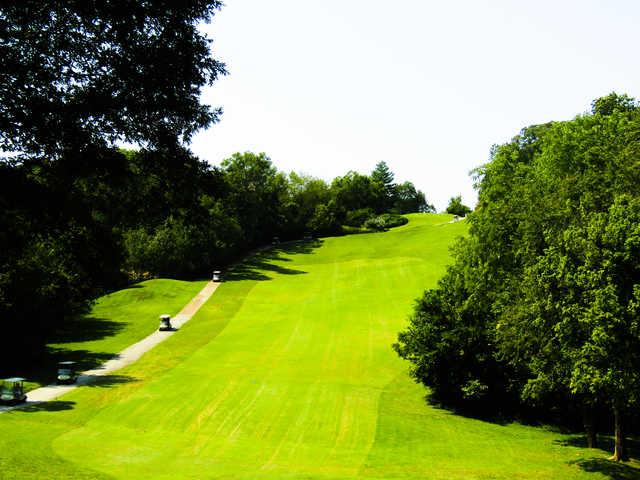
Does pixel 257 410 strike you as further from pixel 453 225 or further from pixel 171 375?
pixel 453 225

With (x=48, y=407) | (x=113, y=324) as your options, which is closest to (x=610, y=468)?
(x=48, y=407)

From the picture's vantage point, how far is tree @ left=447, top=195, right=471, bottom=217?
421ft

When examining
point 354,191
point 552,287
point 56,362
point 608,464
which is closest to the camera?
point 552,287

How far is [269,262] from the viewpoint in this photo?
287 feet

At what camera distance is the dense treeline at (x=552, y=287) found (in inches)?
749

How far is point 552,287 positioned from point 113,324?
41.4m

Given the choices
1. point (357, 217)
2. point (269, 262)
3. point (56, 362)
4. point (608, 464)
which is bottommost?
point (608, 464)

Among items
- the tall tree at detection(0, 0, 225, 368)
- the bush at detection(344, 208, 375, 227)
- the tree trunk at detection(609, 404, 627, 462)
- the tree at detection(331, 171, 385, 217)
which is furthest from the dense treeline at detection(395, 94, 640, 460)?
the tree at detection(331, 171, 385, 217)

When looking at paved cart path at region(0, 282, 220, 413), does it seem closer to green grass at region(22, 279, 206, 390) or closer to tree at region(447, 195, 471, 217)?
green grass at region(22, 279, 206, 390)

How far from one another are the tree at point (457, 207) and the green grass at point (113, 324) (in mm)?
72749

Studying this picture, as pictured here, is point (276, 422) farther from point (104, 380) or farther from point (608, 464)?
point (608, 464)

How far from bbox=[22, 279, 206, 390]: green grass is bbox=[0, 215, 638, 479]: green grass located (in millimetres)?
3921

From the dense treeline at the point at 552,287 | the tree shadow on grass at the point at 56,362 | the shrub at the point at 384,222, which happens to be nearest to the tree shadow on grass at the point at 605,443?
the dense treeline at the point at 552,287

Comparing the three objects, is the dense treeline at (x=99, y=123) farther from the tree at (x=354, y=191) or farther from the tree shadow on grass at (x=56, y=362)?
the tree at (x=354, y=191)
